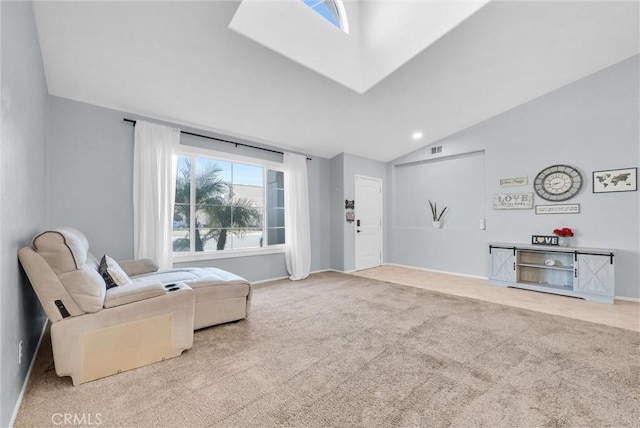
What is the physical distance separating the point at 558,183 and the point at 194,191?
18.3 ft

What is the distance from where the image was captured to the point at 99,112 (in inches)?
124

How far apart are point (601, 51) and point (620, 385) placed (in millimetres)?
4071

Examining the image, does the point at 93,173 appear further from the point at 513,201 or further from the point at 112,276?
the point at 513,201

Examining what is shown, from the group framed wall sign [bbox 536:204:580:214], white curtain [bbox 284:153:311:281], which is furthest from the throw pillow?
framed wall sign [bbox 536:204:580:214]

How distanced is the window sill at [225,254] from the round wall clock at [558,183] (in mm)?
4466

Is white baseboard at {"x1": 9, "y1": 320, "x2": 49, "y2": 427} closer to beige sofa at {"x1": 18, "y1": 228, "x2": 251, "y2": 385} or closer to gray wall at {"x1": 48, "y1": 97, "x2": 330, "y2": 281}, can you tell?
beige sofa at {"x1": 18, "y1": 228, "x2": 251, "y2": 385}

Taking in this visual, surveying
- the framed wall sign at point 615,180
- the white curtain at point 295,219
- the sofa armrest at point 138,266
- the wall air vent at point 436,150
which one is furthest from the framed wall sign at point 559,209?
the sofa armrest at point 138,266

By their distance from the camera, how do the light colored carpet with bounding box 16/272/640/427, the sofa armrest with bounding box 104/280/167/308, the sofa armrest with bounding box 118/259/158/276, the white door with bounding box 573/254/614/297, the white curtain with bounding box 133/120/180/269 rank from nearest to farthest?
1. the light colored carpet with bounding box 16/272/640/427
2. the sofa armrest with bounding box 104/280/167/308
3. the sofa armrest with bounding box 118/259/158/276
4. the white curtain with bounding box 133/120/180/269
5. the white door with bounding box 573/254/614/297

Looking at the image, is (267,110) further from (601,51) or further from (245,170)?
(601,51)

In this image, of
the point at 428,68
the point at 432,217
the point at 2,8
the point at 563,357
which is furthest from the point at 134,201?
the point at 432,217

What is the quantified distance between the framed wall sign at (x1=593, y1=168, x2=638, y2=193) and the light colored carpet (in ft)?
7.27

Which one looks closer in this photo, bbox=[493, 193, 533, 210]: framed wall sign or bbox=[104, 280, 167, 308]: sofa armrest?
bbox=[104, 280, 167, 308]: sofa armrest

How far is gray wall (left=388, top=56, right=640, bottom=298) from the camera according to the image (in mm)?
3631

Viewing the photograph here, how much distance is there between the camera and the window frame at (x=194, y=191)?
372cm
